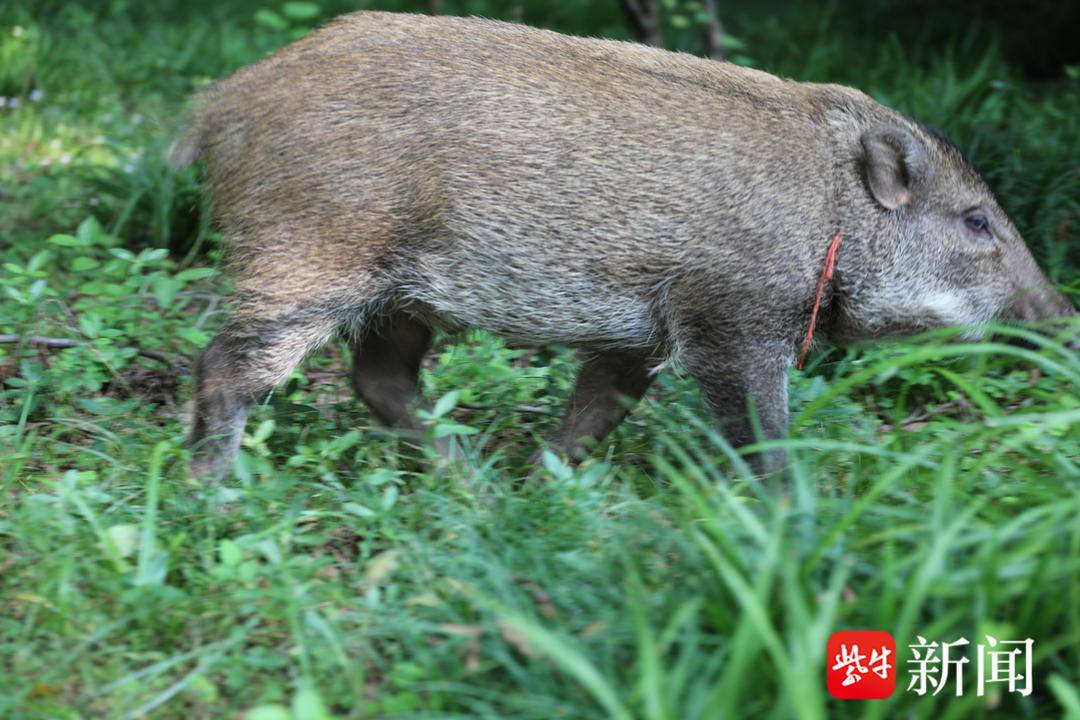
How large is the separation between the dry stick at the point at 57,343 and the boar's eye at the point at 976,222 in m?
2.77

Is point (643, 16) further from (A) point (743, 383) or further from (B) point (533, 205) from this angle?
(A) point (743, 383)

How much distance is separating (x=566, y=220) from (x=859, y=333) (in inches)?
40.8

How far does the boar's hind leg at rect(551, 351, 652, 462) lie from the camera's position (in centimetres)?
421

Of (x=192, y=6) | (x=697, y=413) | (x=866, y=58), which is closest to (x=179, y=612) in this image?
(x=697, y=413)

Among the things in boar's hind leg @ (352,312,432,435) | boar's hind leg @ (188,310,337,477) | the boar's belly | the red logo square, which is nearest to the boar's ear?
the boar's belly

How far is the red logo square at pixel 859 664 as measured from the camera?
244 centimetres

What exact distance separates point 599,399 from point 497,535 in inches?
45.4

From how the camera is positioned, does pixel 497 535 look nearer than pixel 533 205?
Yes

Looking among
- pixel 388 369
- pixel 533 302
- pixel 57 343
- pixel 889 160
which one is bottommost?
pixel 57 343

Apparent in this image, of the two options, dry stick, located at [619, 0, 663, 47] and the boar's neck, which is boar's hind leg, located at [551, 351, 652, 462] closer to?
the boar's neck

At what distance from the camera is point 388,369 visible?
4.27 m

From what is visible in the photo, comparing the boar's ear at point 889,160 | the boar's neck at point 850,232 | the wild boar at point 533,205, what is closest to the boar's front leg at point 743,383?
the wild boar at point 533,205

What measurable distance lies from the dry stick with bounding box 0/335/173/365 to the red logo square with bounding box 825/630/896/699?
2.79 meters

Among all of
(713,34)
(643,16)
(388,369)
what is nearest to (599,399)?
(388,369)
